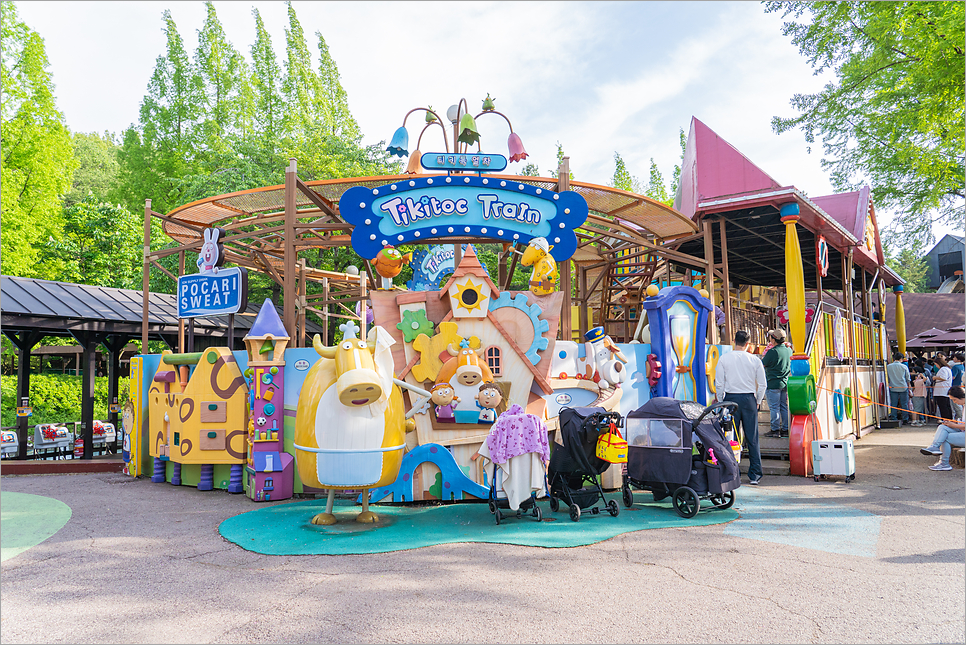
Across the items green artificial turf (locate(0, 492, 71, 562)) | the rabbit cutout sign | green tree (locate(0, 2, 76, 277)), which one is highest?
green tree (locate(0, 2, 76, 277))

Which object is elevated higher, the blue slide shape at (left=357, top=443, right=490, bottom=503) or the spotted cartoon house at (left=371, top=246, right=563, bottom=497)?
the spotted cartoon house at (left=371, top=246, right=563, bottom=497)

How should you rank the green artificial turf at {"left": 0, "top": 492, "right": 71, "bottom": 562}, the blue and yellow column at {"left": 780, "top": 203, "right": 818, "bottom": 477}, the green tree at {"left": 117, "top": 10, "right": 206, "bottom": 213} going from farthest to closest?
the green tree at {"left": 117, "top": 10, "right": 206, "bottom": 213}
the blue and yellow column at {"left": 780, "top": 203, "right": 818, "bottom": 477}
the green artificial turf at {"left": 0, "top": 492, "right": 71, "bottom": 562}

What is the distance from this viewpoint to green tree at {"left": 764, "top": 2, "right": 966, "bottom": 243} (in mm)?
8961

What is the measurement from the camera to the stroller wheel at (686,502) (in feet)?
21.0

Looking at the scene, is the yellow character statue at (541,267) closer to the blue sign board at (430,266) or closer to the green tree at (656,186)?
the blue sign board at (430,266)

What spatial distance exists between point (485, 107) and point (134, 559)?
818 cm

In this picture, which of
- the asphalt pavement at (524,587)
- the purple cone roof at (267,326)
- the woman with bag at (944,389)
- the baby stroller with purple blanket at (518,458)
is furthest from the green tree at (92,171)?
the woman with bag at (944,389)

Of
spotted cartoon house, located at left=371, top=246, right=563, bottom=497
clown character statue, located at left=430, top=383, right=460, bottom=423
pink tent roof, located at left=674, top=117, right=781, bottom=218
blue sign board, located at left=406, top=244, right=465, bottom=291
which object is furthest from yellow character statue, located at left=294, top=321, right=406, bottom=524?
pink tent roof, located at left=674, top=117, right=781, bottom=218

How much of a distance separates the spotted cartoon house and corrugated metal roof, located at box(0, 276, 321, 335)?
425cm

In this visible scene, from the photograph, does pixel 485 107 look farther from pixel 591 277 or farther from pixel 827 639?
pixel 591 277

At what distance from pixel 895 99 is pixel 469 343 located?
950 centimetres

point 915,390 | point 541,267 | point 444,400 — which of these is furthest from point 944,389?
point 444,400

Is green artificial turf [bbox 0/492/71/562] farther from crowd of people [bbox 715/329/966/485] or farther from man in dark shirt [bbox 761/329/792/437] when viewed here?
man in dark shirt [bbox 761/329/792/437]

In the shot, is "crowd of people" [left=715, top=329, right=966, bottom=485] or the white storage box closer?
the white storage box
